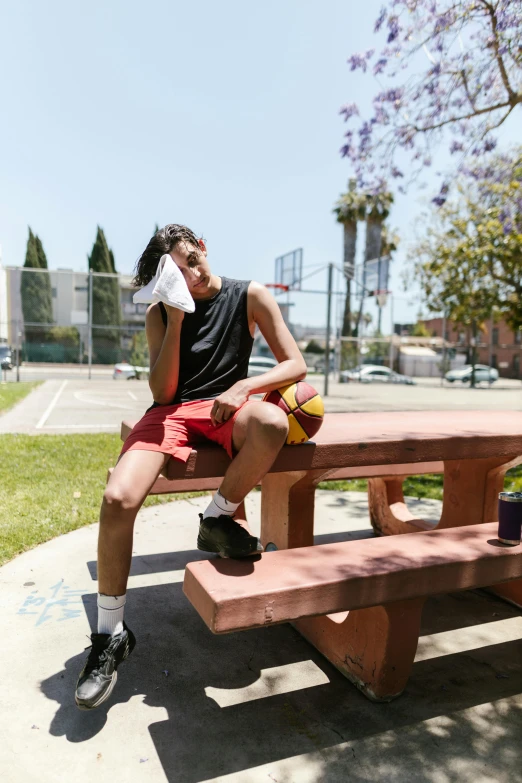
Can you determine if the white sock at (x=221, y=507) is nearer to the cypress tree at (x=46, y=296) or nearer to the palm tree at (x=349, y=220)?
the cypress tree at (x=46, y=296)

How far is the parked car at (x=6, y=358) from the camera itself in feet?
68.2

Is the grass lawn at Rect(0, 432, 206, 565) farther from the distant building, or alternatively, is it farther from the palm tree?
the distant building

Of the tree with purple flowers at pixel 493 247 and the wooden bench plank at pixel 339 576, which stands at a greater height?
the tree with purple flowers at pixel 493 247

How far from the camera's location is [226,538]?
2125 millimetres

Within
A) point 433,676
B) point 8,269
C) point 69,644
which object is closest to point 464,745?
point 433,676

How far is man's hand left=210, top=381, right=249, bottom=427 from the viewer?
229 centimetres

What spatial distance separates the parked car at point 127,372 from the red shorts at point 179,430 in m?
21.1

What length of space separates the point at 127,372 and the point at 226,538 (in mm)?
21835

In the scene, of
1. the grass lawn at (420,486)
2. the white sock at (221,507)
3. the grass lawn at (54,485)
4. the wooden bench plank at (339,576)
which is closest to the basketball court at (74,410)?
the grass lawn at (54,485)

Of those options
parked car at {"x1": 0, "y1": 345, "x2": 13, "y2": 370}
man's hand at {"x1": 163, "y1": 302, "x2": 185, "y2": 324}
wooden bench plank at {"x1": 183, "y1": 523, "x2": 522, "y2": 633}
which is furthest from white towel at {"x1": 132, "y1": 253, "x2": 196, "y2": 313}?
parked car at {"x1": 0, "y1": 345, "x2": 13, "y2": 370}

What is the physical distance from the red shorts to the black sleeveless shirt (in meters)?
0.10

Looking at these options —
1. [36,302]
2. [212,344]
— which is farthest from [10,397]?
[212,344]

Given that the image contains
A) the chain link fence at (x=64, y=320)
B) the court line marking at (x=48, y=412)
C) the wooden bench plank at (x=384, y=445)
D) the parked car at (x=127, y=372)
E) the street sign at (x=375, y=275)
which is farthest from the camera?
the street sign at (x=375, y=275)

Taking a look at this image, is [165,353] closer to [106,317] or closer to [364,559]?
[364,559]
